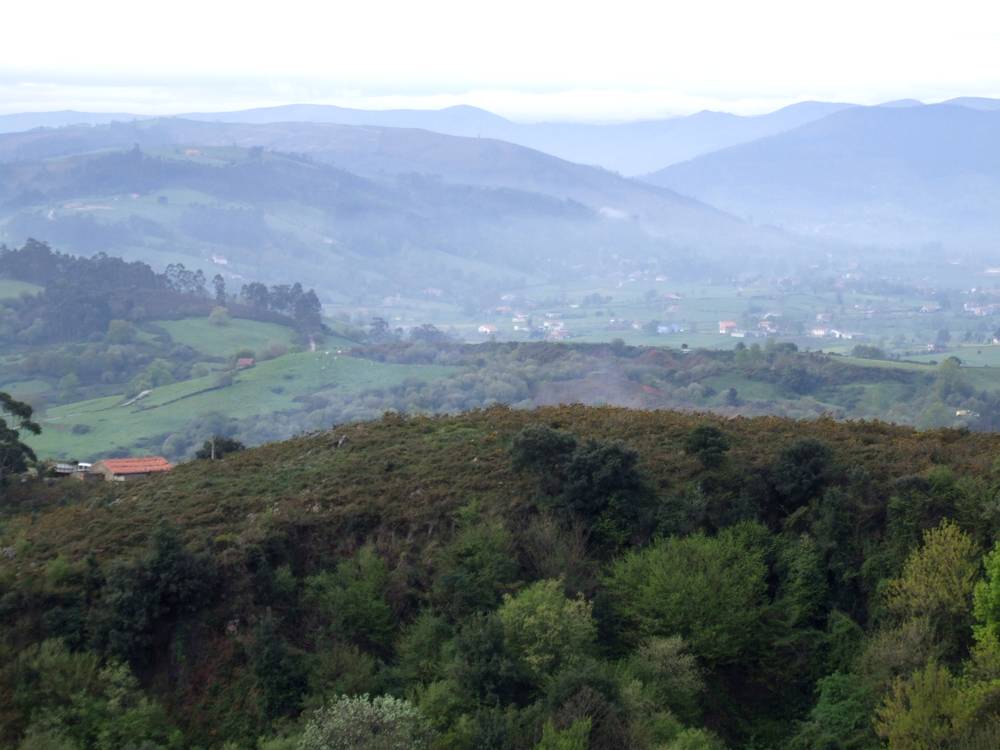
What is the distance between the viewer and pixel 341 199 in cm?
19562

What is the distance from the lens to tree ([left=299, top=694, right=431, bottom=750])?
471 inches

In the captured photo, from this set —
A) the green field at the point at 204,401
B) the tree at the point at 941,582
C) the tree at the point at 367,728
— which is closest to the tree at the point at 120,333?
the green field at the point at 204,401

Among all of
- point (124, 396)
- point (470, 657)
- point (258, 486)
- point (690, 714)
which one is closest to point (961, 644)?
point (690, 714)

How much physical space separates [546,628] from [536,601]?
1.60 feet

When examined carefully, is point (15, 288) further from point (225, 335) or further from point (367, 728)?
point (367, 728)

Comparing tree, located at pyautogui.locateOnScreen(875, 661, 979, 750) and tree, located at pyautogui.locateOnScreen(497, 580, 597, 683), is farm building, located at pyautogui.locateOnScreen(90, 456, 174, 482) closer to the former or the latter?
tree, located at pyautogui.locateOnScreen(497, 580, 597, 683)

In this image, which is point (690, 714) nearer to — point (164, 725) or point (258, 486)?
point (164, 725)

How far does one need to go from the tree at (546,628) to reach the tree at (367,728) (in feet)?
5.81

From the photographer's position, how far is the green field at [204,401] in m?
54.7

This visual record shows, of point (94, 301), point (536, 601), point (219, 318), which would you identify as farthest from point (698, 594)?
point (94, 301)

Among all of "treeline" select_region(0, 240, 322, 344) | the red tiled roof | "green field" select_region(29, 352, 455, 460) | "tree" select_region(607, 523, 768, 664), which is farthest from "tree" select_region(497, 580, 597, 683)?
"treeline" select_region(0, 240, 322, 344)

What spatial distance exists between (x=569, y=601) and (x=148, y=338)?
7221 centimetres

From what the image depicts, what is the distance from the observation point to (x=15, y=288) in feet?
310

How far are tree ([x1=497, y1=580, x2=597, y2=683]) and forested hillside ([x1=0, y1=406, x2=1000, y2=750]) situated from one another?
3cm
